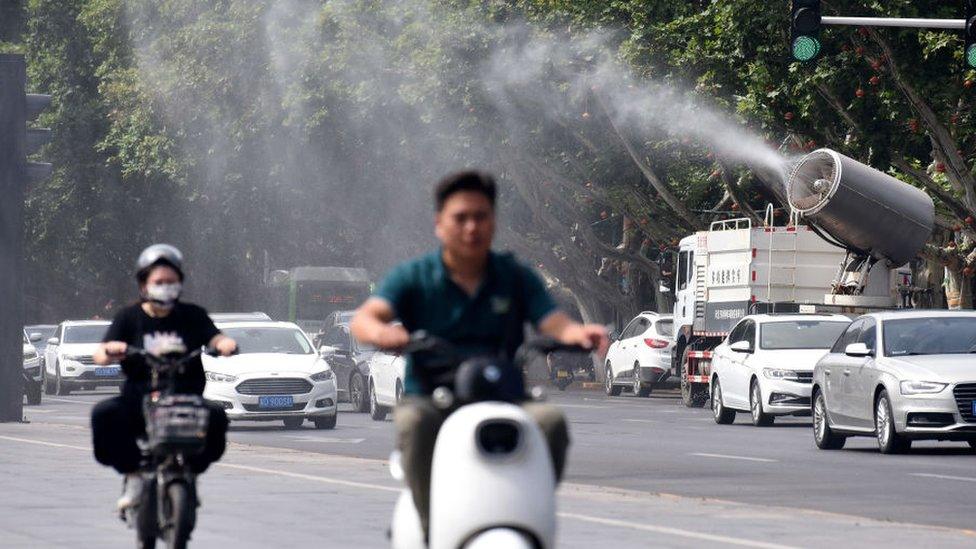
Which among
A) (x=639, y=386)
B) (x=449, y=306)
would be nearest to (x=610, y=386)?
(x=639, y=386)

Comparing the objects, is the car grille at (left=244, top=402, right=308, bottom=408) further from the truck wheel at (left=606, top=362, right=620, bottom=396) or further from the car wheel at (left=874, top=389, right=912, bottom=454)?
the truck wheel at (left=606, top=362, right=620, bottom=396)

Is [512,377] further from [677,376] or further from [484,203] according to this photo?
[677,376]

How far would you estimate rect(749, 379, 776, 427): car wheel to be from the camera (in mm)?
28688

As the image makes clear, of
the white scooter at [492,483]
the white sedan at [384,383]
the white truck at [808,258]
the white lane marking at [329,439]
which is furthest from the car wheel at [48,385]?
the white scooter at [492,483]

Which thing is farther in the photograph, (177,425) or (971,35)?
(971,35)

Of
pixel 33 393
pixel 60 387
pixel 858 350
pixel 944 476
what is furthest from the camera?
pixel 60 387

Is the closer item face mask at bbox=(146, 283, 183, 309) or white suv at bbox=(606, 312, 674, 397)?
face mask at bbox=(146, 283, 183, 309)

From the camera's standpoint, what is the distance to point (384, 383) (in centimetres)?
3094

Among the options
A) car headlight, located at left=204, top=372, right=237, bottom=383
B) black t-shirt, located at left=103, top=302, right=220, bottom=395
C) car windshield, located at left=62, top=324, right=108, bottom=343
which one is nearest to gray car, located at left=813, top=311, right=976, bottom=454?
car headlight, located at left=204, top=372, right=237, bottom=383

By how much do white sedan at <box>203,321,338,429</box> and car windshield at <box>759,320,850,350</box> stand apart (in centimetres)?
610

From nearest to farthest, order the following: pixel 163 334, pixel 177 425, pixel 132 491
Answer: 1. pixel 177 425
2. pixel 132 491
3. pixel 163 334

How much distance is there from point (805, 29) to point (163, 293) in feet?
42.2

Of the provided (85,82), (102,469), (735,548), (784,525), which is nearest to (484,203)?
(735,548)

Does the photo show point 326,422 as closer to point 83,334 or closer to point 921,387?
point 921,387
